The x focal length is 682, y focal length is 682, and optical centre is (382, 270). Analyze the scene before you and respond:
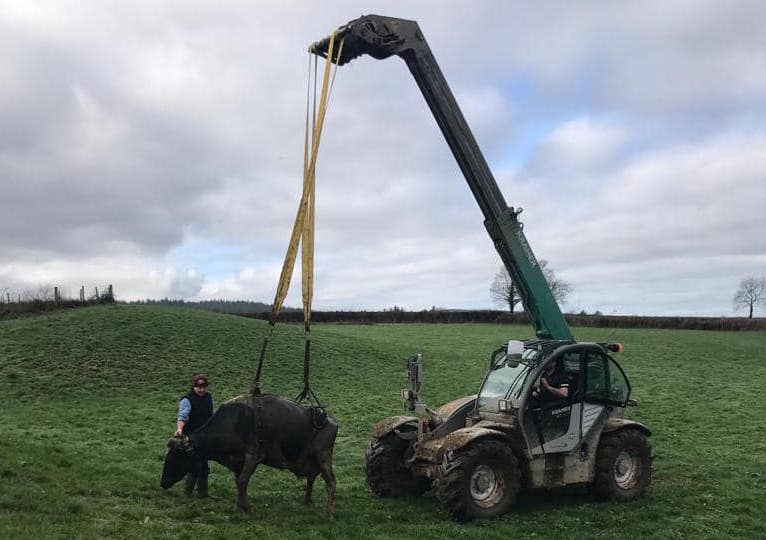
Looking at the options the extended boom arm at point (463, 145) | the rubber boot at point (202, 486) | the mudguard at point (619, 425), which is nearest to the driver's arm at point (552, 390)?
the mudguard at point (619, 425)

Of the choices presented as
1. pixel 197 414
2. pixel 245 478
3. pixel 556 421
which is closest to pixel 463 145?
pixel 556 421

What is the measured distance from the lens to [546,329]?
12.4m

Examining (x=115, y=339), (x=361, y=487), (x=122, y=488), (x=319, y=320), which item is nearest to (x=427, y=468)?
(x=361, y=487)

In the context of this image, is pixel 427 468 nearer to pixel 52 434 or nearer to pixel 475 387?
pixel 52 434

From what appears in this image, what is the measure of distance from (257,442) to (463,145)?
19.9 ft

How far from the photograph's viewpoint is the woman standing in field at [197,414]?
1084cm

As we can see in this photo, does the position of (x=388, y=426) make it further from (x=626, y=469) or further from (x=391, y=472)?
(x=626, y=469)

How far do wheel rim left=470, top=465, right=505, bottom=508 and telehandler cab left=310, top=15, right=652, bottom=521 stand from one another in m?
0.02

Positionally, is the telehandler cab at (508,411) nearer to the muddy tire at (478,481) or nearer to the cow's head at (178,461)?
the muddy tire at (478,481)

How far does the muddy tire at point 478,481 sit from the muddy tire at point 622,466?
182cm

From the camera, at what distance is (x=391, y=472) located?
1170cm

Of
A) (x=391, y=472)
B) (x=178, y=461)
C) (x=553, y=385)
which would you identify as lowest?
(x=391, y=472)

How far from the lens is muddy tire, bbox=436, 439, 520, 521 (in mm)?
9914

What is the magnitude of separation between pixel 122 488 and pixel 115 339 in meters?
20.7
